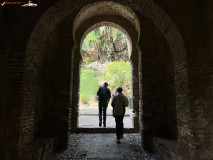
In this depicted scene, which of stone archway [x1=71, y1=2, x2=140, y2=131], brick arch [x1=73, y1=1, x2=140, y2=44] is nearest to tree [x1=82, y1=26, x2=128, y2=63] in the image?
stone archway [x1=71, y1=2, x2=140, y2=131]

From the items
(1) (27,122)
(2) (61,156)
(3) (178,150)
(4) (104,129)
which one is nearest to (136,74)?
(4) (104,129)

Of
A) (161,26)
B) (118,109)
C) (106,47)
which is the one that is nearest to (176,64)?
(161,26)

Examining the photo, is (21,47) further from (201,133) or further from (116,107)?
(201,133)

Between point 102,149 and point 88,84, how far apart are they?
22854 millimetres

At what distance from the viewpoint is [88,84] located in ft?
89.1

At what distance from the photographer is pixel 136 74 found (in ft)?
22.5

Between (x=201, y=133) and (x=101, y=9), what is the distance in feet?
→ 20.0

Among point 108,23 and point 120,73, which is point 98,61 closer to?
point 120,73

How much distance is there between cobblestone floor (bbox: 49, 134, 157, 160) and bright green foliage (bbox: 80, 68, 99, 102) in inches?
823

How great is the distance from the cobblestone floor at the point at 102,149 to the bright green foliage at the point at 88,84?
20.9 meters

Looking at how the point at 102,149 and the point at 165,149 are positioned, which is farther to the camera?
the point at 102,149

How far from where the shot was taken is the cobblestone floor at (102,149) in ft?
13.4

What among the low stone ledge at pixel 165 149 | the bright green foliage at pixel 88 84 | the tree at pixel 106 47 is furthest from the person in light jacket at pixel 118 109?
the bright green foliage at pixel 88 84

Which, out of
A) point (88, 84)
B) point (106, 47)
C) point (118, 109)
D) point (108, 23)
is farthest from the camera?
point (88, 84)
